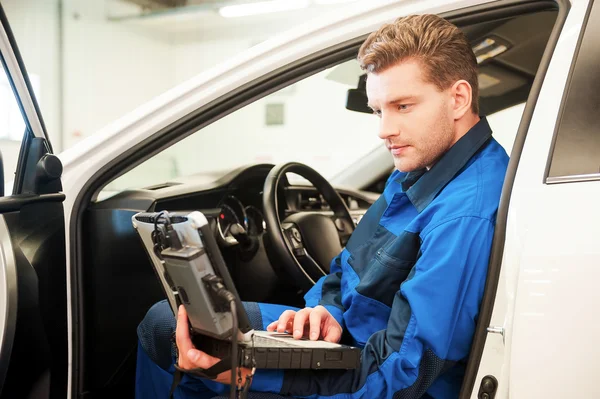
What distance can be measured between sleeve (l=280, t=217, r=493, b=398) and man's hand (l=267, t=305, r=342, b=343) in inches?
4.6

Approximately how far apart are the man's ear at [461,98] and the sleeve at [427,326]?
0.31m

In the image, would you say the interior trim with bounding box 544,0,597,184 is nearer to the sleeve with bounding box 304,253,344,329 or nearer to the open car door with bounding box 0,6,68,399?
the sleeve with bounding box 304,253,344,329

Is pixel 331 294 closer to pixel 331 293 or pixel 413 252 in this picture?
pixel 331 293

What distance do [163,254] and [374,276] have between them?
0.46m

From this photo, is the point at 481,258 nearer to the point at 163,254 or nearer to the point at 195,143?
the point at 163,254

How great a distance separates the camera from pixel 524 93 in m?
2.47

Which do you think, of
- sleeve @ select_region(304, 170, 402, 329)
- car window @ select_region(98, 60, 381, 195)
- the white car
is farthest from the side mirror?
car window @ select_region(98, 60, 381, 195)

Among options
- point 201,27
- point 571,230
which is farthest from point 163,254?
point 201,27

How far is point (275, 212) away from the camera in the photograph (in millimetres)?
1853

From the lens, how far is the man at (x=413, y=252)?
1.04 m

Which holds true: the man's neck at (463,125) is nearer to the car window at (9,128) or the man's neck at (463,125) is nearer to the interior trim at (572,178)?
the interior trim at (572,178)

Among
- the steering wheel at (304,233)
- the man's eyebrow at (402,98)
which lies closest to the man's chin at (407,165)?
the man's eyebrow at (402,98)

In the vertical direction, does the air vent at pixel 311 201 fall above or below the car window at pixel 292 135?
below

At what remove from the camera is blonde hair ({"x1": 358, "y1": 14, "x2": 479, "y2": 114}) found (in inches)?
48.8
